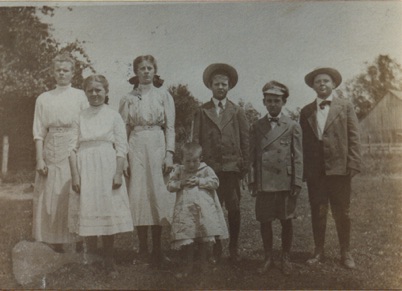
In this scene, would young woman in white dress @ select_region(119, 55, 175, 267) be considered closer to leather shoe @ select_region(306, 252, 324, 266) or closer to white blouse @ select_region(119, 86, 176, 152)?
white blouse @ select_region(119, 86, 176, 152)

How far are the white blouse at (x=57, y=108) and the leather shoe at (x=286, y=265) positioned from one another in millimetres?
2251

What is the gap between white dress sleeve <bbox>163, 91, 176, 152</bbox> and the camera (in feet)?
13.1

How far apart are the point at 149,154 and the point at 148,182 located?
25 cm

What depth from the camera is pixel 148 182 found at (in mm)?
3977

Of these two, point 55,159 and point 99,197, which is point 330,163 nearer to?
point 99,197

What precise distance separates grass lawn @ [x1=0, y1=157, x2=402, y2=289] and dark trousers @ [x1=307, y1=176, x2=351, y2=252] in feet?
0.22

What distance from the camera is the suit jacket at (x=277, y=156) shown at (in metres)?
3.80

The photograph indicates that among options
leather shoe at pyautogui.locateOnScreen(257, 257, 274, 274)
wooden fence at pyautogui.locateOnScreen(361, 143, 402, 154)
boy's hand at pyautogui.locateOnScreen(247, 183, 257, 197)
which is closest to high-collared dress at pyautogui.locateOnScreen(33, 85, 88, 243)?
boy's hand at pyautogui.locateOnScreen(247, 183, 257, 197)

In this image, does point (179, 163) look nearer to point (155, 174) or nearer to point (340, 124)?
point (155, 174)

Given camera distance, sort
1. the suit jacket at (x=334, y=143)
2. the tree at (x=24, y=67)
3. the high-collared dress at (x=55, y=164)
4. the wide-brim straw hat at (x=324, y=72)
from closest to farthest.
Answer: the suit jacket at (x=334, y=143)
the high-collared dress at (x=55, y=164)
the wide-brim straw hat at (x=324, y=72)
the tree at (x=24, y=67)

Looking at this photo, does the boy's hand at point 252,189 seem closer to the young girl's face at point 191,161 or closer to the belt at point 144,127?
the young girl's face at point 191,161

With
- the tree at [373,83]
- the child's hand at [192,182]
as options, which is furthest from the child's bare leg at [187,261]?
the tree at [373,83]

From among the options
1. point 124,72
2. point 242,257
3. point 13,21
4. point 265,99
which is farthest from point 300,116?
point 13,21

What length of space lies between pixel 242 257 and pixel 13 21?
324 centimetres
